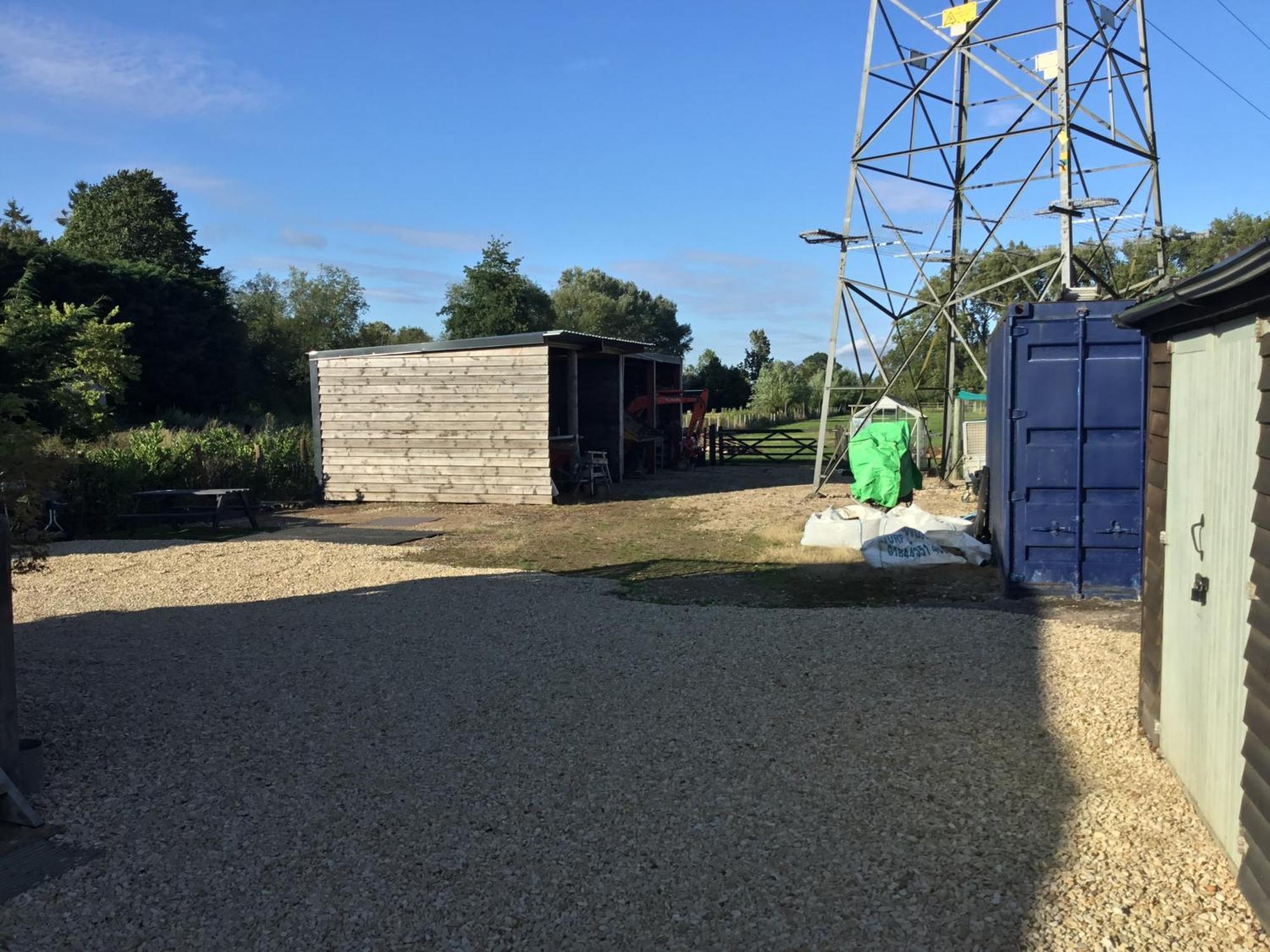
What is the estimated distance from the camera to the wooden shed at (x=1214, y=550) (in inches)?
132

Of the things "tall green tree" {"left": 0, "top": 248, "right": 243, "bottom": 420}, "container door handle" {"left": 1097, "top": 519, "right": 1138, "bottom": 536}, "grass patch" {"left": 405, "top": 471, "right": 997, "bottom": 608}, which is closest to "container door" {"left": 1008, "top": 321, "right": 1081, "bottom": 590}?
"container door handle" {"left": 1097, "top": 519, "right": 1138, "bottom": 536}

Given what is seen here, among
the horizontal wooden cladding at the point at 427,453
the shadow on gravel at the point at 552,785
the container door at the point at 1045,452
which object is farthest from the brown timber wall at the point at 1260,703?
the horizontal wooden cladding at the point at 427,453

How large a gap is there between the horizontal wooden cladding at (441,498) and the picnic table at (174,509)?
3.01m

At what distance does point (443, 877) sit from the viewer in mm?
3729

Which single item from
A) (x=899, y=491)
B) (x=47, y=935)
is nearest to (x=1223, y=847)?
(x=47, y=935)

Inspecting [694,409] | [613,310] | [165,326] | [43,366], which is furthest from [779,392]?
[43,366]

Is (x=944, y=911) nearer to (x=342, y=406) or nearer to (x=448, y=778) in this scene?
(x=448, y=778)

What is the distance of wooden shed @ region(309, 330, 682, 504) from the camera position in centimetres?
1839

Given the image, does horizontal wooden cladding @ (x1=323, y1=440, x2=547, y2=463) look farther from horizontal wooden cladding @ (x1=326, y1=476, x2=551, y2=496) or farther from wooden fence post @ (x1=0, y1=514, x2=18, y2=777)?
wooden fence post @ (x1=0, y1=514, x2=18, y2=777)

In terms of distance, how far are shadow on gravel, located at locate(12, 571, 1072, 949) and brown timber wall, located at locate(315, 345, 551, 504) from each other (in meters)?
10.8

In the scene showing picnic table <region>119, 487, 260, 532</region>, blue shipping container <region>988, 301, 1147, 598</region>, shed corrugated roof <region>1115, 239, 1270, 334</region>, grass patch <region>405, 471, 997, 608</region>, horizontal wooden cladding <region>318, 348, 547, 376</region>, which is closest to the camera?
shed corrugated roof <region>1115, 239, 1270, 334</region>

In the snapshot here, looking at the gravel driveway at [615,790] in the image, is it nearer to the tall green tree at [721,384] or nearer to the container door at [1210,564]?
the container door at [1210,564]

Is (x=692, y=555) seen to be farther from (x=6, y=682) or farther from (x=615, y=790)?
(x=6, y=682)

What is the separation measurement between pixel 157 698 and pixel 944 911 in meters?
4.82
